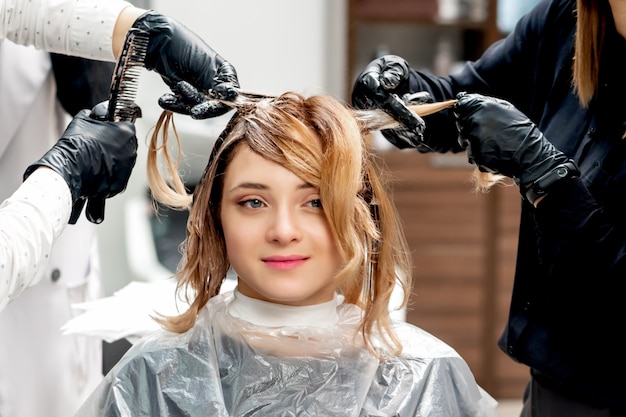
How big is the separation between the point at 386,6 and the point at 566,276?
245 cm

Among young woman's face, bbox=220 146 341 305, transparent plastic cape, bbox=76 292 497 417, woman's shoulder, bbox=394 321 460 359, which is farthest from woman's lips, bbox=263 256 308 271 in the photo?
woman's shoulder, bbox=394 321 460 359

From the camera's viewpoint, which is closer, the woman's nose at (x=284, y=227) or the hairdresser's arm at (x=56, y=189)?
the hairdresser's arm at (x=56, y=189)

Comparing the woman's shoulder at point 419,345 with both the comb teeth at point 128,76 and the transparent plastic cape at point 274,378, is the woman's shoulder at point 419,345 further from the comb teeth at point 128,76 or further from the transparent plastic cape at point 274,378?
the comb teeth at point 128,76

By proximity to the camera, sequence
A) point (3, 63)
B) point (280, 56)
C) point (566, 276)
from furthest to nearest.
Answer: point (280, 56), point (3, 63), point (566, 276)

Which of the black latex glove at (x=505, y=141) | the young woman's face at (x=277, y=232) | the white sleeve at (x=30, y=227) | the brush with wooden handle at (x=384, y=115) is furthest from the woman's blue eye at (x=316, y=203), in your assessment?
the white sleeve at (x=30, y=227)

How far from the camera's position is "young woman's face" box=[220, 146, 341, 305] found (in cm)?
139

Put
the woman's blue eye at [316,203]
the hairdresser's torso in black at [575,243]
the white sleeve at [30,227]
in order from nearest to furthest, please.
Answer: the white sleeve at [30,227], the hairdresser's torso in black at [575,243], the woman's blue eye at [316,203]

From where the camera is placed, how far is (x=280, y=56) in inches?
132

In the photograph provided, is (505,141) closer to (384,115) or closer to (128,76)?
(384,115)

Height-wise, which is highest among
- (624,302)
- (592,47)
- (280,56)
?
(592,47)

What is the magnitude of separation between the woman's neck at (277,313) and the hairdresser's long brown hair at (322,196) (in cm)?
7

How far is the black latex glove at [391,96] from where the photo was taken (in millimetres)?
1406

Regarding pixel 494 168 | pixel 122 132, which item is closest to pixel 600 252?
pixel 494 168

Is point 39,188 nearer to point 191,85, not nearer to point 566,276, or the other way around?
point 191,85
